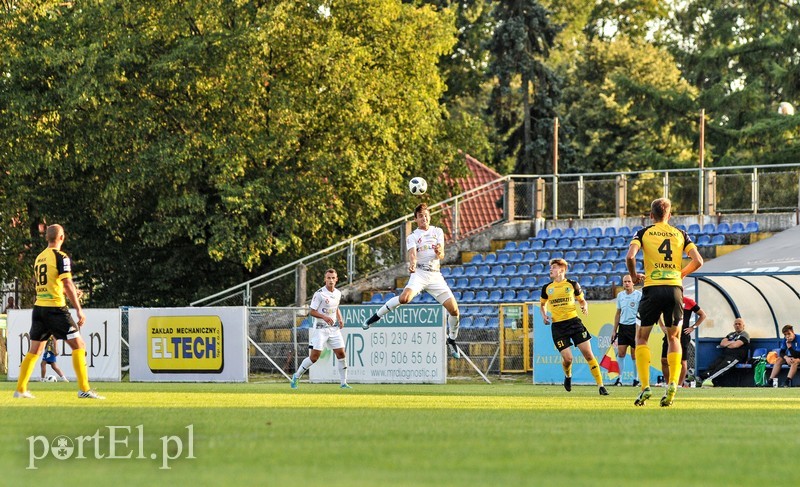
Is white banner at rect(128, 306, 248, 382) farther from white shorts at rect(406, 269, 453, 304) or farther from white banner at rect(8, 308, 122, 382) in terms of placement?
white shorts at rect(406, 269, 453, 304)

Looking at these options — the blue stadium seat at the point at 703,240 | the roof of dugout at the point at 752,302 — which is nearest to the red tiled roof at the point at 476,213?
the blue stadium seat at the point at 703,240

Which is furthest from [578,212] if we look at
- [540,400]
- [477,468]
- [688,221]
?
[477,468]

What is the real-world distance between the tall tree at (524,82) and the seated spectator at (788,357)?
25576 millimetres

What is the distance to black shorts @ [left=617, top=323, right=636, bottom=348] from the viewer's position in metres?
24.8

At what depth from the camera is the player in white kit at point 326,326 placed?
80.3 feet

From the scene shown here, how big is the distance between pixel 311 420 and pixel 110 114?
26929 mm

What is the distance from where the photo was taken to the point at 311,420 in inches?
499

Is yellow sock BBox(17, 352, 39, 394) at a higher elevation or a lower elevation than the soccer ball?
lower

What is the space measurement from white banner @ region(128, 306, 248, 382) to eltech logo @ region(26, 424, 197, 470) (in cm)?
1816

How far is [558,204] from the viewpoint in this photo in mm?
39031

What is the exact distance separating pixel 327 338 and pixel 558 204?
15378mm

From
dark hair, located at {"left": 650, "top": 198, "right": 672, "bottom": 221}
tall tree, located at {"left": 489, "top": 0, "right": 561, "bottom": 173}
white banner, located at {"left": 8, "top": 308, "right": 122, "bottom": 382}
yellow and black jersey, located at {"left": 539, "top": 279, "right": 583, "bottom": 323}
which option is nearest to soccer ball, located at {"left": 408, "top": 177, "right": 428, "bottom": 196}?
white banner, located at {"left": 8, "top": 308, "right": 122, "bottom": 382}

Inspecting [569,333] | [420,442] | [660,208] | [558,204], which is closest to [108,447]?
[420,442]

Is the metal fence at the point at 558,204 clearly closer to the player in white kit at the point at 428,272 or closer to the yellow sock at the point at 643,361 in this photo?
the player in white kit at the point at 428,272
